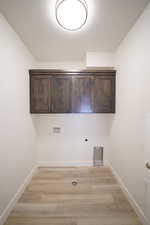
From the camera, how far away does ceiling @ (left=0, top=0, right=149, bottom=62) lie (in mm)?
1491

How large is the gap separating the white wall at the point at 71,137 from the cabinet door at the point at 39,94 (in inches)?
16.0

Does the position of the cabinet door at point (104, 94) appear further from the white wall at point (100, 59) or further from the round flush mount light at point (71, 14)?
the round flush mount light at point (71, 14)

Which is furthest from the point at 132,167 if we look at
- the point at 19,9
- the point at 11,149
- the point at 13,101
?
the point at 19,9

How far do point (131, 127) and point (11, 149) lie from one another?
69.1 inches

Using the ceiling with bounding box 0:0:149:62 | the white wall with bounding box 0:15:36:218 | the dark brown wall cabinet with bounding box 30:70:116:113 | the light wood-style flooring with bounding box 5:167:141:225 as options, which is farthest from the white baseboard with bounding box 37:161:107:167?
the ceiling with bounding box 0:0:149:62

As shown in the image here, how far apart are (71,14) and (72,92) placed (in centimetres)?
139

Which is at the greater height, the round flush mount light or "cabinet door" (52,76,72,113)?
the round flush mount light

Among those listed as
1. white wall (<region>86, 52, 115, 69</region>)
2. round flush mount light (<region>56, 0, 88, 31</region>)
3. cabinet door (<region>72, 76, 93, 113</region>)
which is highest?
round flush mount light (<region>56, 0, 88, 31</region>)

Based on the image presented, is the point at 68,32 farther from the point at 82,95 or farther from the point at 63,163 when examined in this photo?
the point at 63,163

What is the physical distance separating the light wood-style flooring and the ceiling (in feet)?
8.41

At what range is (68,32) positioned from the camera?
1964 mm

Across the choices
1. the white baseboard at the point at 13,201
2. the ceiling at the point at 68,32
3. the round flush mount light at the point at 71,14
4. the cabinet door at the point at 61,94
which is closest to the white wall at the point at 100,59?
the ceiling at the point at 68,32

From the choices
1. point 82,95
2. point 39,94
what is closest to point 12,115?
point 39,94

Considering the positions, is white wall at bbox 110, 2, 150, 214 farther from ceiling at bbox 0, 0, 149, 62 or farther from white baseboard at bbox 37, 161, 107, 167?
white baseboard at bbox 37, 161, 107, 167
